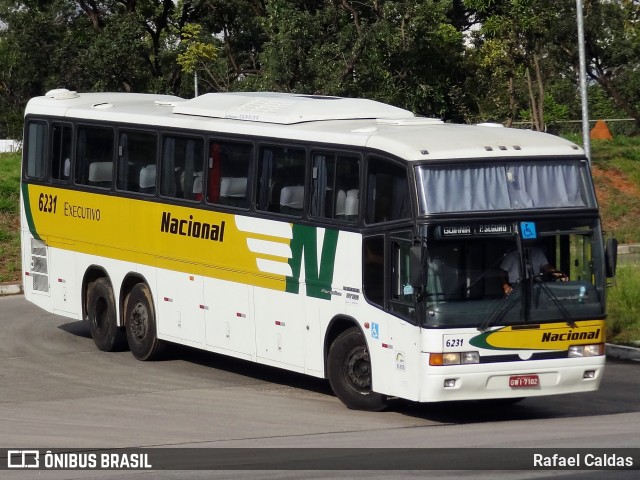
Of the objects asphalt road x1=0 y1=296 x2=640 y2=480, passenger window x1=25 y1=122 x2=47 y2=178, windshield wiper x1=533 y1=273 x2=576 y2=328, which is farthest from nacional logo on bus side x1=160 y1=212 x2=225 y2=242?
windshield wiper x1=533 y1=273 x2=576 y2=328

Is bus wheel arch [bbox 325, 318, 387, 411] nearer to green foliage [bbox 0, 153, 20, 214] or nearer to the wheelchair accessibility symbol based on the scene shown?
the wheelchair accessibility symbol

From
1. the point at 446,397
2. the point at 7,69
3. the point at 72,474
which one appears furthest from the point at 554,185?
A: the point at 7,69

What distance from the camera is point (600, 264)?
13641mm

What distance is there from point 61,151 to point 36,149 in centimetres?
76

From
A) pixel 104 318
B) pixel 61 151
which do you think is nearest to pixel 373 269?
pixel 104 318

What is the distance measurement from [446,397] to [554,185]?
2544 mm

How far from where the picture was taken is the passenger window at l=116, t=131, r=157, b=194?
712 inches

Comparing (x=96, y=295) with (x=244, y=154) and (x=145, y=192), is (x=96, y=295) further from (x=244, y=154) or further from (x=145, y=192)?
(x=244, y=154)

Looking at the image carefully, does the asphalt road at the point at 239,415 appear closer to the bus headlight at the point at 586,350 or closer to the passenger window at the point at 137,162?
the bus headlight at the point at 586,350

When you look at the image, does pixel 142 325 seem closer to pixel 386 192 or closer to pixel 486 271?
pixel 386 192

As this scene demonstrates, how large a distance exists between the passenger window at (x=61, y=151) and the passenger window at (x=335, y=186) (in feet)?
19.9

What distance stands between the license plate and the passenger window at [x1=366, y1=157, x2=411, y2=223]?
1.98 meters

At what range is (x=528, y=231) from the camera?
43.6 ft

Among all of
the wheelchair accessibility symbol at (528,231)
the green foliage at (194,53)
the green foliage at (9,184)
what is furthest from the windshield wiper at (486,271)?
the green foliage at (194,53)
